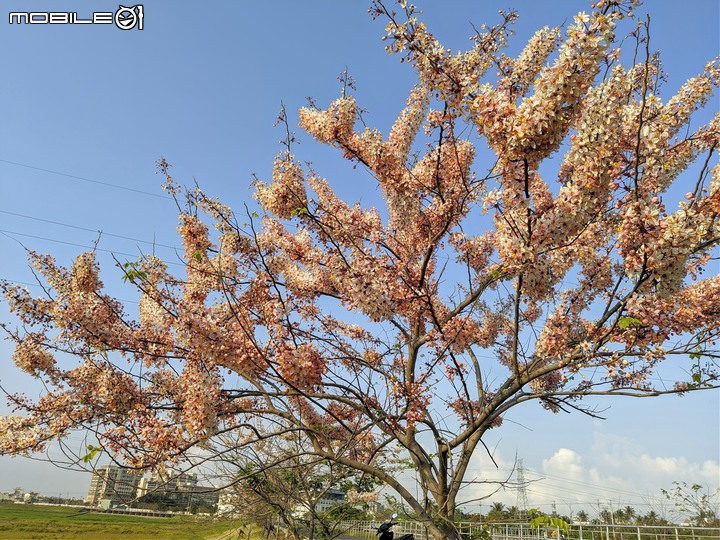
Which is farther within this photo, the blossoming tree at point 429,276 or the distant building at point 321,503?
the distant building at point 321,503

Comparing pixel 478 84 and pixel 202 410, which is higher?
pixel 478 84

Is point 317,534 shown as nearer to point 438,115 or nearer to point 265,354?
point 265,354

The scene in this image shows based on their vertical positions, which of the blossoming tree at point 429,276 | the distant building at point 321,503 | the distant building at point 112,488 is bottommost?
the distant building at point 321,503

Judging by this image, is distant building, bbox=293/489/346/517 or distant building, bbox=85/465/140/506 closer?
distant building, bbox=85/465/140/506

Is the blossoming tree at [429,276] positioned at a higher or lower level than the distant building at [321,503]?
higher

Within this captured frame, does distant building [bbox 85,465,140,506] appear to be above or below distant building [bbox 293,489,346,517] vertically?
above

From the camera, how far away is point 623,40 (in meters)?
3.00

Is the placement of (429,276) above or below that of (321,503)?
above

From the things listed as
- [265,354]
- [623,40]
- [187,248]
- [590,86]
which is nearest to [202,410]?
[265,354]

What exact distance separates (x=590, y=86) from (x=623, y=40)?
819 millimetres

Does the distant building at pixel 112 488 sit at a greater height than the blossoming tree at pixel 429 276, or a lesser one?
lesser

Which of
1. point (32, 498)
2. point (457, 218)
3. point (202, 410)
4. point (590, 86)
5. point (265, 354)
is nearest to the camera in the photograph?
point (590, 86)

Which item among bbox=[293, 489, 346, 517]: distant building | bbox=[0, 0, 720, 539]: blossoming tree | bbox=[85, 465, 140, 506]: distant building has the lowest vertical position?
bbox=[293, 489, 346, 517]: distant building

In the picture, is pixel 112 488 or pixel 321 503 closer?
pixel 112 488
